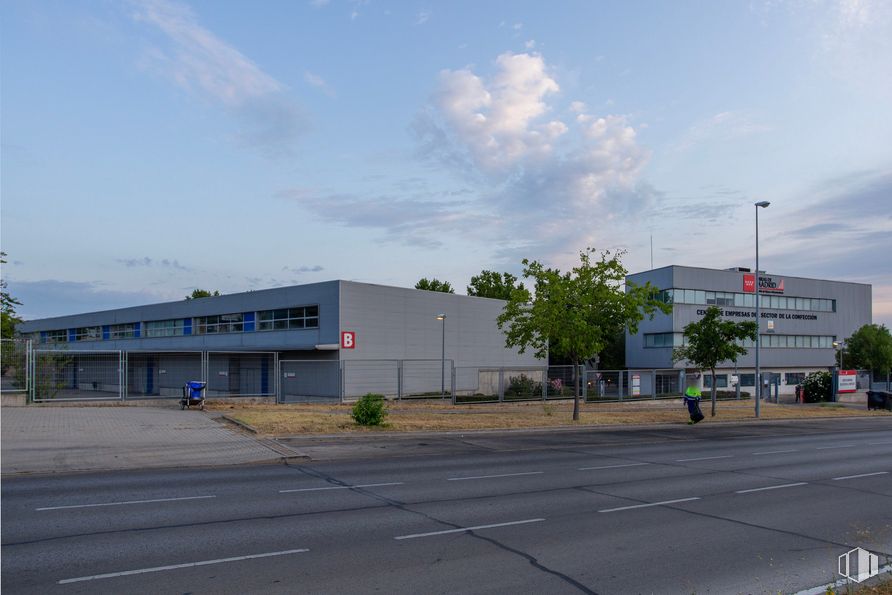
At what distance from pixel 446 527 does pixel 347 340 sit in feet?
104

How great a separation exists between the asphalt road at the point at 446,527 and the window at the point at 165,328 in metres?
42.6

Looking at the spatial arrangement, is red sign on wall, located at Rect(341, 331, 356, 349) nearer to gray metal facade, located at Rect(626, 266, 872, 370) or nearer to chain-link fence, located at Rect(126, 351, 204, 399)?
chain-link fence, located at Rect(126, 351, 204, 399)

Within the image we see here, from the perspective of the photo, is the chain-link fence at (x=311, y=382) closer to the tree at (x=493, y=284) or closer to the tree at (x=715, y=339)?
the tree at (x=715, y=339)

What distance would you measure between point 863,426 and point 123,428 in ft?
98.5

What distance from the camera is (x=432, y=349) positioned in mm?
46562

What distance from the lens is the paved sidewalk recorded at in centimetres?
1428

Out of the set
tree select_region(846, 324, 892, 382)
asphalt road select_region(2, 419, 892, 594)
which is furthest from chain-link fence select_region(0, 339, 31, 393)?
tree select_region(846, 324, 892, 382)

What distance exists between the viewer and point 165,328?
55.8m

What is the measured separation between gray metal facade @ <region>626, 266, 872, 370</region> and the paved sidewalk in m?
42.7

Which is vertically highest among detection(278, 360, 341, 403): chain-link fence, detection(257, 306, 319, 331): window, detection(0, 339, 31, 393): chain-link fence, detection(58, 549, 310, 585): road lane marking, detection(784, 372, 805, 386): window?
detection(257, 306, 319, 331): window

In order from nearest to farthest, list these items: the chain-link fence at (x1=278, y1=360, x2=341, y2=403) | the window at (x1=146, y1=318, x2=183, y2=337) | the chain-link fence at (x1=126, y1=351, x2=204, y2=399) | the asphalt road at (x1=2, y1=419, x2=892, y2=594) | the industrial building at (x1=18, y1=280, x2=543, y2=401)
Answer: the asphalt road at (x1=2, y1=419, x2=892, y2=594) → the chain-link fence at (x1=126, y1=351, x2=204, y2=399) → the industrial building at (x1=18, y1=280, x2=543, y2=401) → the chain-link fence at (x1=278, y1=360, x2=341, y2=403) → the window at (x1=146, y1=318, x2=183, y2=337)

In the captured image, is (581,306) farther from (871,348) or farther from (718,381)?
(871,348)

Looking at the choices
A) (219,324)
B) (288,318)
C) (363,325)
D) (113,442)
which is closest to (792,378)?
(363,325)

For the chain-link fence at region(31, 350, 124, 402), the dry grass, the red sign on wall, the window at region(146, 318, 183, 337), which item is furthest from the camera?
the window at region(146, 318, 183, 337)
